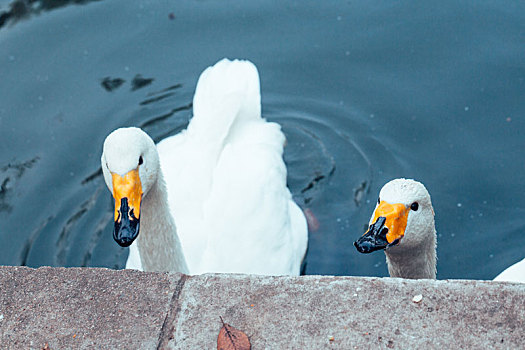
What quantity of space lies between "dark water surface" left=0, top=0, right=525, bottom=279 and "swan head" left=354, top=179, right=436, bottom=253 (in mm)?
2046

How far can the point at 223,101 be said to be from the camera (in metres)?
5.74

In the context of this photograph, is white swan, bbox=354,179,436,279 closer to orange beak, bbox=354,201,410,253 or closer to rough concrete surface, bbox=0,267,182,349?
orange beak, bbox=354,201,410,253

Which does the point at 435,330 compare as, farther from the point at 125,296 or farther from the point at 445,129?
the point at 445,129

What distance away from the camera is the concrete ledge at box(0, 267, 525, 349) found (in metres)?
2.15

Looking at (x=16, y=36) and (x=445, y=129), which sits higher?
(x=16, y=36)

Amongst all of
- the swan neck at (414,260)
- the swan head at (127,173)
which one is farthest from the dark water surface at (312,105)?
the swan head at (127,173)

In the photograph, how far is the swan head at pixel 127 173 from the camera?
315 centimetres

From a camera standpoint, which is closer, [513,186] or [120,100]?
[513,186]

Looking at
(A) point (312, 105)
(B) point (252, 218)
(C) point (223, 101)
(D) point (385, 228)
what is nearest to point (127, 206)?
(D) point (385, 228)

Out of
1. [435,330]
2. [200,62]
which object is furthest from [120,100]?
[435,330]

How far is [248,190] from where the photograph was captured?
4996mm

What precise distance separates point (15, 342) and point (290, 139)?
182 inches

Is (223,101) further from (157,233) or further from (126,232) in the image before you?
(126,232)

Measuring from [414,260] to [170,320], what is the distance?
1790 millimetres
